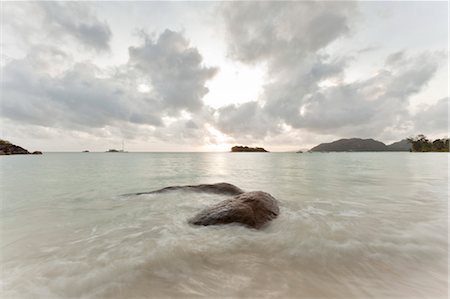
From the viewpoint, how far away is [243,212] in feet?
24.3

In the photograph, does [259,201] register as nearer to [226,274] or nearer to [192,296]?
[226,274]

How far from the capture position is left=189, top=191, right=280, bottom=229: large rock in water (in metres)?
7.28

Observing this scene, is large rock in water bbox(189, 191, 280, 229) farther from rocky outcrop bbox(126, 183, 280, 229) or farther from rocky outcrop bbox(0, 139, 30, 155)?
rocky outcrop bbox(0, 139, 30, 155)

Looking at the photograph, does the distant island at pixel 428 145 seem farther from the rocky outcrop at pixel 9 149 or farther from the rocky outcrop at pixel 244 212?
the rocky outcrop at pixel 9 149

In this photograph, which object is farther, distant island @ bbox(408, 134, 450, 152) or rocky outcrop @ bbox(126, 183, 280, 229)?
distant island @ bbox(408, 134, 450, 152)

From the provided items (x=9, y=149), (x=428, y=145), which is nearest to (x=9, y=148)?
(x=9, y=149)

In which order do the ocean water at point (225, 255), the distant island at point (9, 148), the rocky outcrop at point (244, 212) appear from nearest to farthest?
the ocean water at point (225, 255)
the rocky outcrop at point (244, 212)
the distant island at point (9, 148)

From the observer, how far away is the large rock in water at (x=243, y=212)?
728 centimetres

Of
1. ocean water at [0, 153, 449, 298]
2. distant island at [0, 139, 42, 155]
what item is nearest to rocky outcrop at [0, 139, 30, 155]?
distant island at [0, 139, 42, 155]

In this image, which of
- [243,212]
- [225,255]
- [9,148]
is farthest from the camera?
[9,148]

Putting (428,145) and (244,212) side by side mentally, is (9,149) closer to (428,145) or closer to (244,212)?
(244,212)

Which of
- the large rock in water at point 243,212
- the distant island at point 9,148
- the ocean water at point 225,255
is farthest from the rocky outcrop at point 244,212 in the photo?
the distant island at point 9,148

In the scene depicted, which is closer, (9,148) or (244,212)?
(244,212)

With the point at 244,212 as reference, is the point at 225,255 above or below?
below
